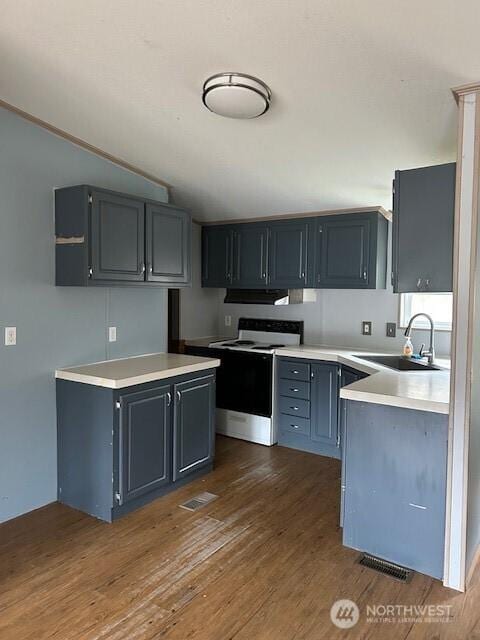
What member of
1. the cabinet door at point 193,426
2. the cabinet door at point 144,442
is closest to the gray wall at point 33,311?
the cabinet door at point 144,442

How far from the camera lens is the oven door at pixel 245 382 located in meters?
4.12

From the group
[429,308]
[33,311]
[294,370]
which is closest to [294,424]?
[294,370]

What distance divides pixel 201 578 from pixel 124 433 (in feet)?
3.10

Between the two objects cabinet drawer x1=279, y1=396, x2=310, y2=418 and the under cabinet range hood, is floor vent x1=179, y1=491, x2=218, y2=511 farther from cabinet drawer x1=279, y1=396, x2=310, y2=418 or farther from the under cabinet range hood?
the under cabinet range hood

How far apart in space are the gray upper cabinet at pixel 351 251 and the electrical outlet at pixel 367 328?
1.27 feet

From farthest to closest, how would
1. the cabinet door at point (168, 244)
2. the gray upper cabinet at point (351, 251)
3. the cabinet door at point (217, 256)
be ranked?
the cabinet door at point (217, 256), the gray upper cabinet at point (351, 251), the cabinet door at point (168, 244)

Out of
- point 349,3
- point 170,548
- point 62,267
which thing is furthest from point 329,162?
point 170,548

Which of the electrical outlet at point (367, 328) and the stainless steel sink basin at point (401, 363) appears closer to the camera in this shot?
the stainless steel sink basin at point (401, 363)

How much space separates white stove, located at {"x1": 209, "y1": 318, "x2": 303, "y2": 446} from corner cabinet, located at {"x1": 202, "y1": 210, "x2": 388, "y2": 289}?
571 millimetres

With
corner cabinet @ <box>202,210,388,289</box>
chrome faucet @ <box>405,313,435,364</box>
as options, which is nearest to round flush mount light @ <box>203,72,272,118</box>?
corner cabinet @ <box>202,210,388,289</box>

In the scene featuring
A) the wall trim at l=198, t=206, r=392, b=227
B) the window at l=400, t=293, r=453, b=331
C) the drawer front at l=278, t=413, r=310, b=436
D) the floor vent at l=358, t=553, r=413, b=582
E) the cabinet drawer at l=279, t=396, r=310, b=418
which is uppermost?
the wall trim at l=198, t=206, r=392, b=227

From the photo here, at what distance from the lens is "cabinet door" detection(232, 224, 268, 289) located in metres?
4.42

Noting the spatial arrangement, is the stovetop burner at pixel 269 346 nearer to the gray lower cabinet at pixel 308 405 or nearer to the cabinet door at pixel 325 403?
the gray lower cabinet at pixel 308 405

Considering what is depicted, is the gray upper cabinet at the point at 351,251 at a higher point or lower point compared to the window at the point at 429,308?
higher
